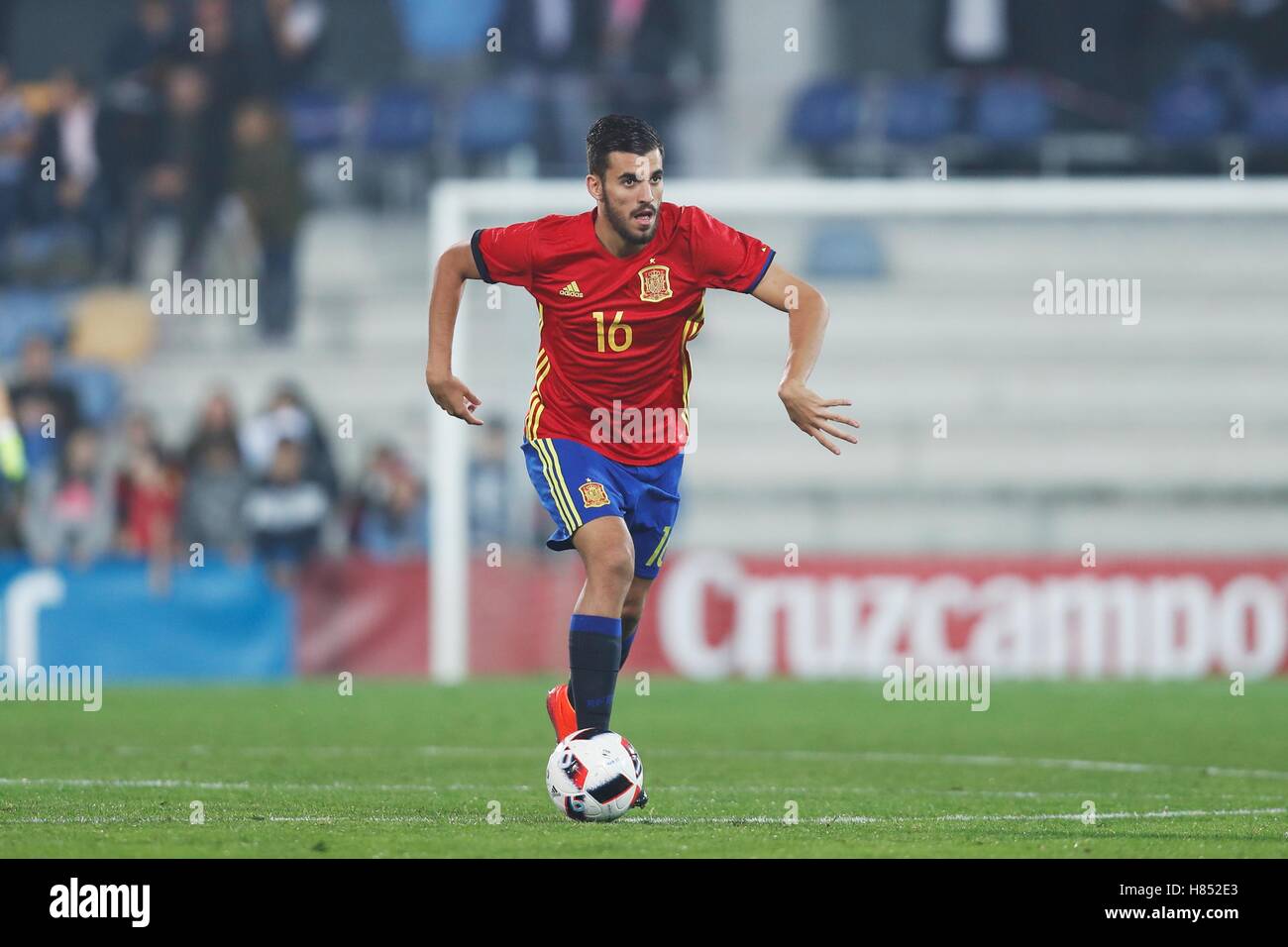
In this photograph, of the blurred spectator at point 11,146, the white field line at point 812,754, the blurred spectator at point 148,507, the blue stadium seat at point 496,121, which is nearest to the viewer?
the white field line at point 812,754

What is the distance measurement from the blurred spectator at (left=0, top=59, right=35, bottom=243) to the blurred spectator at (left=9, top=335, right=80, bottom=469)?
109 inches

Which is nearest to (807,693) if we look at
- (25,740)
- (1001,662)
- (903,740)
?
(1001,662)

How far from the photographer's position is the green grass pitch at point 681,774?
20.2 feet

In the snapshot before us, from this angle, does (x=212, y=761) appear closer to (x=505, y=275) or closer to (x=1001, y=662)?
(x=505, y=275)

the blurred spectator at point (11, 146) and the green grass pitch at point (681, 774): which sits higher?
the blurred spectator at point (11, 146)

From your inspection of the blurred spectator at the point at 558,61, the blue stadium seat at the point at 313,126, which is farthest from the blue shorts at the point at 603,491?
the blue stadium seat at the point at 313,126

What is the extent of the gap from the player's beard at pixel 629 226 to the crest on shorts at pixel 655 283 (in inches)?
4.5

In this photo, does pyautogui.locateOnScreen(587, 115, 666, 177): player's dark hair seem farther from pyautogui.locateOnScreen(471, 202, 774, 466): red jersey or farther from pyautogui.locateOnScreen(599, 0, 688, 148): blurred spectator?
pyautogui.locateOnScreen(599, 0, 688, 148): blurred spectator

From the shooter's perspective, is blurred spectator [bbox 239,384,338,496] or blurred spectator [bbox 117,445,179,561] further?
blurred spectator [bbox 117,445,179,561]

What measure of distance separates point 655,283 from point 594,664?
4.34 feet

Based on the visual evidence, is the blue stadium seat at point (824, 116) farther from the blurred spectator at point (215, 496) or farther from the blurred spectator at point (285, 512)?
the blurred spectator at point (215, 496)

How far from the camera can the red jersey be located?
7.35m

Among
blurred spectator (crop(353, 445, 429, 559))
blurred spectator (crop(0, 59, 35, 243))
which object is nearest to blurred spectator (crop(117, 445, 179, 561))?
blurred spectator (crop(353, 445, 429, 559))

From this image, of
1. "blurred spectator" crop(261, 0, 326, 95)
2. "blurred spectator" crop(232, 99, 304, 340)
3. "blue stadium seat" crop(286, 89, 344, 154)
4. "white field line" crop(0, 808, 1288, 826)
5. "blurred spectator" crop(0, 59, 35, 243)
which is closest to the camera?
"white field line" crop(0, 808, 1288, 826)
